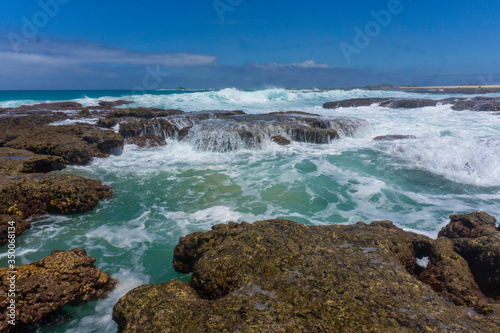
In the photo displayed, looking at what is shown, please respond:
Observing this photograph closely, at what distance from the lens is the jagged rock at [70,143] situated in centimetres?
981

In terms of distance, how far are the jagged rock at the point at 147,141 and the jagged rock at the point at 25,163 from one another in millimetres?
4526

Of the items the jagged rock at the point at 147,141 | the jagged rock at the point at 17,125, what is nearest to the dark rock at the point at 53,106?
the jagged rock at the point at 17,125

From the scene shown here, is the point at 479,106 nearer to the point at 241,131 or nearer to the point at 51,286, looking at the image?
the point at 241,131

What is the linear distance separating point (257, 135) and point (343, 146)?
458 centimetres

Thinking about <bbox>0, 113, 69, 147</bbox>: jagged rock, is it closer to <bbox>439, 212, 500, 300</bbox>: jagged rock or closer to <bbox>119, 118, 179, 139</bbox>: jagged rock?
<bbox>119, 118, 179, 139</bbox>: jagged rock

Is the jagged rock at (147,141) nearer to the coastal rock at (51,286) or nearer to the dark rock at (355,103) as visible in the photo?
the coastal rock at (51,286)

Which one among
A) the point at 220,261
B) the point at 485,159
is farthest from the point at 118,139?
the point at 485,159

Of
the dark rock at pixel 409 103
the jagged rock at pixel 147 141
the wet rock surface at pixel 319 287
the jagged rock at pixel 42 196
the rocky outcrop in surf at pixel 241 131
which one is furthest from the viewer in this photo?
the dark rock at pixel 409 103

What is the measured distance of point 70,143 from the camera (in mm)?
10359

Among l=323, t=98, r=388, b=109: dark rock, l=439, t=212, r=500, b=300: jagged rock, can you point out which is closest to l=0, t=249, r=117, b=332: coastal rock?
l=439, t=212, r=500, b=300: jagged rock

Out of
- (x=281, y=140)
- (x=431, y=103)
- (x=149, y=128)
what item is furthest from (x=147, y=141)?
(x=431, y=103)

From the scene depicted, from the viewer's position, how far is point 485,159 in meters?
9.27

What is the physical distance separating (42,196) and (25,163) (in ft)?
8.66

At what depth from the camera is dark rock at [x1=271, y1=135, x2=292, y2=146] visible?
13898mm
